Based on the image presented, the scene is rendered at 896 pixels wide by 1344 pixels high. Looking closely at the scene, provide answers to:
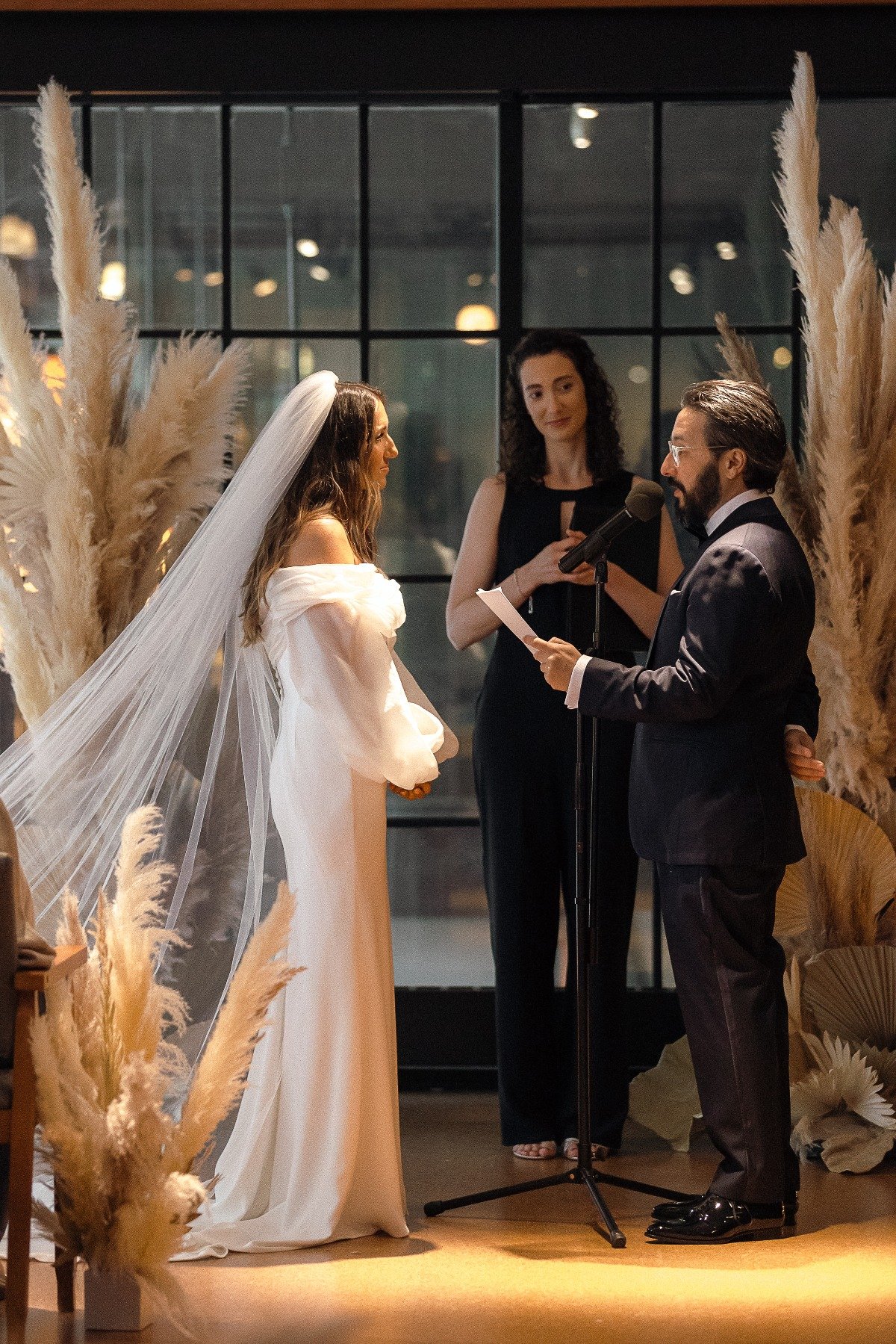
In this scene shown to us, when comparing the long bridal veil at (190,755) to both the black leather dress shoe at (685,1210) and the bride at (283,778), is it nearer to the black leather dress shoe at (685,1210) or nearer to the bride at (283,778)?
the bride at (283,778)

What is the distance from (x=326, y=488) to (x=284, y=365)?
4.52 feet

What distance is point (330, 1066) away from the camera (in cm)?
325

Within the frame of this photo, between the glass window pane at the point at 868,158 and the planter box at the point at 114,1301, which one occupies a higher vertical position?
the glass window pane at the point at 868,158

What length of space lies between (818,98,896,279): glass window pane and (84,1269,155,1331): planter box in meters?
3.39

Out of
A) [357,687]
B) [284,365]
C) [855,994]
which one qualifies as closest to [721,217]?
[284,365]

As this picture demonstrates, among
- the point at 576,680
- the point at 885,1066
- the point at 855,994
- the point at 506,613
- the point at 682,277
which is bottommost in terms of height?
the point at 885,1066

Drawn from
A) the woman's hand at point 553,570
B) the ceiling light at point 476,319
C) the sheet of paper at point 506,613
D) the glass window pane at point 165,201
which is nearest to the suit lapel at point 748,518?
the sheet of paper at point 506,613

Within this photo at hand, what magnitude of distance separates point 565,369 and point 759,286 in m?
0.96

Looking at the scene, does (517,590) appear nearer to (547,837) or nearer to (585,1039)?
A: (547,837)

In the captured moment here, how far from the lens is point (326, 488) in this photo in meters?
3.33

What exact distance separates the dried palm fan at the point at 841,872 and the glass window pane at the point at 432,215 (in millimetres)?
1733

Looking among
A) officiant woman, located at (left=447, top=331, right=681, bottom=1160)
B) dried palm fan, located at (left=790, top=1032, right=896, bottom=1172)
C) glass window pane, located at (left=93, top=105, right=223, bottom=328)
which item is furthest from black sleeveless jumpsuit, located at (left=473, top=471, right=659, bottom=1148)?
glass window pane, located at (left=93, top=105, right=223, bottom=328)

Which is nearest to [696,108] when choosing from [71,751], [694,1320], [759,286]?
[759,286]

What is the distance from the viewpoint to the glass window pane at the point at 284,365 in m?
4.58
